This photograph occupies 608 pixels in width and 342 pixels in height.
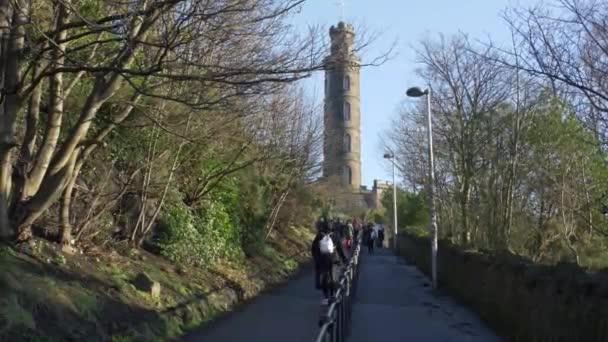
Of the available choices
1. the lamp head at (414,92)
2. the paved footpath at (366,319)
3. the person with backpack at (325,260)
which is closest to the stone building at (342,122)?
the lamp head at (414,92)

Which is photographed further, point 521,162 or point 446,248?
point 446,248

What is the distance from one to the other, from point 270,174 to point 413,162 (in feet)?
26.2

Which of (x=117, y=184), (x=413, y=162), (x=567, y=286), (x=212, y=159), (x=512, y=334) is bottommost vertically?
(x=512, y=334)

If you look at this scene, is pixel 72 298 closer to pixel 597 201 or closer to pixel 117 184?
pixel 117 184

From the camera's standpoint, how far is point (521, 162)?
21859mm

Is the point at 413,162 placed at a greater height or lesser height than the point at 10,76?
greater

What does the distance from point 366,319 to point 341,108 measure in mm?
42164

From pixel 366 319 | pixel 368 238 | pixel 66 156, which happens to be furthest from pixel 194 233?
pixel 368 238

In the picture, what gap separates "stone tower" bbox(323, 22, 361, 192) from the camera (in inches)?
456

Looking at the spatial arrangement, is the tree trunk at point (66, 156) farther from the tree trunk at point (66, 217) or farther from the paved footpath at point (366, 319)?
the paved footpath at point (366, 319)

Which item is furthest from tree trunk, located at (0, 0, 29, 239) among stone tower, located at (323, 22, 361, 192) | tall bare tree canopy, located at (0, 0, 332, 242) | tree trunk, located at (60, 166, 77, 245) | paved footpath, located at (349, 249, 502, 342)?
paved footpath, located at (349, 249, 502, 342)

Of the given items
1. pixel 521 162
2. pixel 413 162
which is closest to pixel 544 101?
pixel 521 162

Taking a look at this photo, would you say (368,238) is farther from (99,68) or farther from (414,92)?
(99,68)

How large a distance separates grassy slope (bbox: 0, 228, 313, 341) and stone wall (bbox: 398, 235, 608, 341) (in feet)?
17.5
